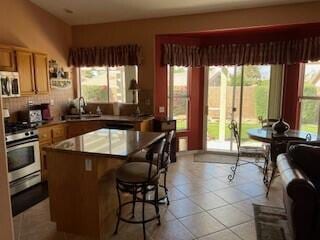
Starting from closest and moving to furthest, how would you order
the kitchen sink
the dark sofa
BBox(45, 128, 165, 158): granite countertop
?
the dark sofa, BBox(45, 128, 165, 158): granite countertop, the kitchen sink

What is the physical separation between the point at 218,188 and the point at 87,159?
2.23m

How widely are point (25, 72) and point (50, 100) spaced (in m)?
0.98

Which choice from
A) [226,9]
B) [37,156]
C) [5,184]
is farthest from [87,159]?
[226,9]

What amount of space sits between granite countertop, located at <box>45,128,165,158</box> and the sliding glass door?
283 cm

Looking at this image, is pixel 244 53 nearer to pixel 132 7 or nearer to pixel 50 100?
pixel 132 7

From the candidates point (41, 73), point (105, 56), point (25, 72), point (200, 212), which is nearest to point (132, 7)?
point (105, 56)

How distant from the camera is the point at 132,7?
4500 millimetres

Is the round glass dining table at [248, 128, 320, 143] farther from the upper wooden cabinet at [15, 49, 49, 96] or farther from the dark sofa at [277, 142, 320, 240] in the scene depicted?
the upper wooden cabinet at [15, 49, 49, 96]

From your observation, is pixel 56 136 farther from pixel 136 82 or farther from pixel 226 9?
pixel 226 9

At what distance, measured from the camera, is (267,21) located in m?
4.23

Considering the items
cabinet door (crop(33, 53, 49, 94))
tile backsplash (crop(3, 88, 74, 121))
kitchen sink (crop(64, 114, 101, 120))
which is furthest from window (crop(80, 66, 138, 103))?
cabinet door (crop(33, 53, 49, 94))

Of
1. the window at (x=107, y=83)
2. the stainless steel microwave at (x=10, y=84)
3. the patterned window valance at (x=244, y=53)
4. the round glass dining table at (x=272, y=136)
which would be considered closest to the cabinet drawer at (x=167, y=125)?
the window at (x=107, y=83)

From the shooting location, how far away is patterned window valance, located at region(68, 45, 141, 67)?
5.00m

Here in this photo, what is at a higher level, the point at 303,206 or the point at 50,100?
the point at 50,100
